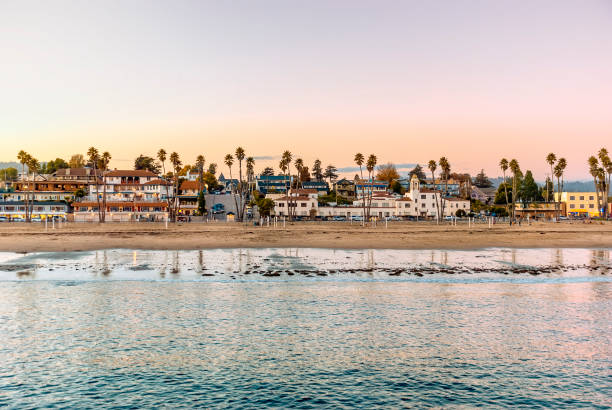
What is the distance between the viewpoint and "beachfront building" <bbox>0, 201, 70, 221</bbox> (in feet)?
396

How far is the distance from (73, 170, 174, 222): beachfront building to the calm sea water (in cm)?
8371

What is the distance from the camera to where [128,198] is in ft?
421

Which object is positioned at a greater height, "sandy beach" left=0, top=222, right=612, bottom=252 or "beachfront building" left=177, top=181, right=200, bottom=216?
"beachfront building" left=177, top=181, right=200, bottom=216

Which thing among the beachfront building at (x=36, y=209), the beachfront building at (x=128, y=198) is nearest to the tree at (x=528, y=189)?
the beachfront building at (x=128, y=198)

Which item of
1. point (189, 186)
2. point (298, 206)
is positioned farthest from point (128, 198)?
point (298, 206)

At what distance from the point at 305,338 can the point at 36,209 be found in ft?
417

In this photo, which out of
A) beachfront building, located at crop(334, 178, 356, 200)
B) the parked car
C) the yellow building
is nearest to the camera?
the parked car

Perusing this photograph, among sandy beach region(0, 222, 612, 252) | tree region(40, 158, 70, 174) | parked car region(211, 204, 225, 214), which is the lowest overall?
sandy beach region(0, 222, 612, 252)

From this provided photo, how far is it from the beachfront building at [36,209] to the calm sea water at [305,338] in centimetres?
9616

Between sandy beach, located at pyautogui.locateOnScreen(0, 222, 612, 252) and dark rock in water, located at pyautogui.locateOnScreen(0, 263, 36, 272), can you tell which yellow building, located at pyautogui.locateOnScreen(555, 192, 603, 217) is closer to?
sandy beach, located at pyautogui.locateOnScreen(0, 222, 612, 252)

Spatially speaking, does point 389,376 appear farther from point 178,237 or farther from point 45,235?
point 45,235

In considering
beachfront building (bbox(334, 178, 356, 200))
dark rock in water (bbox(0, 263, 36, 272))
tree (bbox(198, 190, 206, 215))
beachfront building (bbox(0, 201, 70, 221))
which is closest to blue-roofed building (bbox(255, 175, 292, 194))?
beachfront building (bbox(334, 178, 356, 200))

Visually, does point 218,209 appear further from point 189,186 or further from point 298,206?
point 298,206

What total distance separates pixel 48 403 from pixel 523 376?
13572 millimetres
